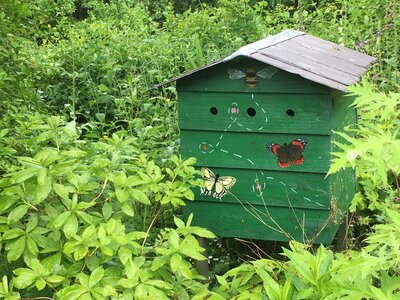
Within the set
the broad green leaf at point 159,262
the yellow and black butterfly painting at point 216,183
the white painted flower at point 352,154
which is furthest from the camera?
the yellow and black butterfly painting at point 216,183

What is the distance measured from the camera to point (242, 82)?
Answer: 2627 mm

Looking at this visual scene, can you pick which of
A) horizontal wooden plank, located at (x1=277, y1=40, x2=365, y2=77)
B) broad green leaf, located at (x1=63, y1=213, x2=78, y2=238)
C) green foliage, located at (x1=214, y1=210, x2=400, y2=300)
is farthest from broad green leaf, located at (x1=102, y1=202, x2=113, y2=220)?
horizontal wooden plank, located at (x1=277, y1=40, x2=365, y2=77)

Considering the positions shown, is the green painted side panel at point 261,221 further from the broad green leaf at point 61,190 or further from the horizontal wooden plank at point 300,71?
the broad green leaf at point 61,190

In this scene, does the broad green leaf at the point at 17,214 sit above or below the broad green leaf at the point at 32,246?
above

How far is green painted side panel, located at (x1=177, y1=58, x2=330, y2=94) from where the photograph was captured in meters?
2.51

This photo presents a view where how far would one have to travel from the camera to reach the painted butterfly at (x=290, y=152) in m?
2.58

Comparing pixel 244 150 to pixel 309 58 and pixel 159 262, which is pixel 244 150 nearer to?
pixel 309 58

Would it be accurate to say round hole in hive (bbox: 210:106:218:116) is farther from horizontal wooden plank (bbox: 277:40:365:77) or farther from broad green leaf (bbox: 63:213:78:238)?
broad green leaf (bbox: 63:213:78:238)

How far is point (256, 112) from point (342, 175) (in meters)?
0.62

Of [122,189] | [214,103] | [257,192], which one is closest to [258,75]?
[214,103]

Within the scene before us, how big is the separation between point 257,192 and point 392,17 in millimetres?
2888

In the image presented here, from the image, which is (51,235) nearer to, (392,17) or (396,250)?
(396,250)

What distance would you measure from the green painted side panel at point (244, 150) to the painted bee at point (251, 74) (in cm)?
24

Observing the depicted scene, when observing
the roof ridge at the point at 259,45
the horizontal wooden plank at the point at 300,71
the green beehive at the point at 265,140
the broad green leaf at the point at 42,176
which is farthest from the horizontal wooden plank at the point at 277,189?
the broad green leaf at the point at 42,176
